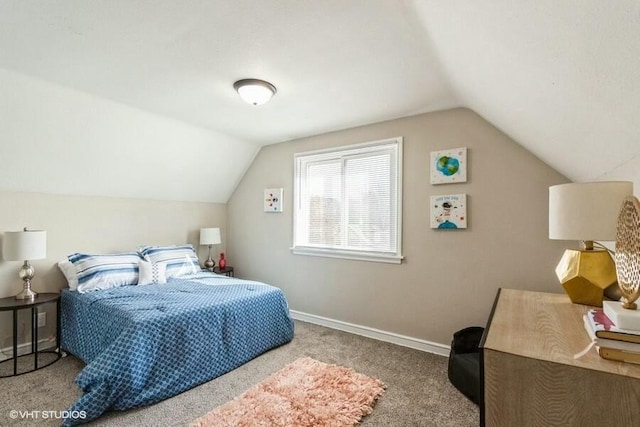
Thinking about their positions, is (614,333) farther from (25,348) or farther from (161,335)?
(25,348)

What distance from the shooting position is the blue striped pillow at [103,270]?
282cm

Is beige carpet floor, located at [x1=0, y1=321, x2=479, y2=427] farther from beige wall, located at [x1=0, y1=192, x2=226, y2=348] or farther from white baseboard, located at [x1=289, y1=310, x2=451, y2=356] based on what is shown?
beige wall, located at [x1=0, y1=192, x2=226, y2=348]

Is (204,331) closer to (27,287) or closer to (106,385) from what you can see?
(106,385)

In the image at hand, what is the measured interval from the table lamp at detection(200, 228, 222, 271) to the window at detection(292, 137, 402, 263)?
1154 mm

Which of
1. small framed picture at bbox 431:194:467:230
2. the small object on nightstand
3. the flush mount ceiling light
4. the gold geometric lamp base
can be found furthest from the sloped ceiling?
the small object on nightstand

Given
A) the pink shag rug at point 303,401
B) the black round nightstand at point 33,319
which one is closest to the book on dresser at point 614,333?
the pink shag rug at point 303,401

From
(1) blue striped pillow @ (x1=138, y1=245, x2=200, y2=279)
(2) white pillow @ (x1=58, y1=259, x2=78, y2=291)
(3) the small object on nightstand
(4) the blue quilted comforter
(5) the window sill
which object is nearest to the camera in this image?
(4) the blue quilted comforter

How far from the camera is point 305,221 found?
382 centimetres

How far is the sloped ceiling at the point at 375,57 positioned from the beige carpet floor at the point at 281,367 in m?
1.74

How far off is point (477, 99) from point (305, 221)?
89.7 inches

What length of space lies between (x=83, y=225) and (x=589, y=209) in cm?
413

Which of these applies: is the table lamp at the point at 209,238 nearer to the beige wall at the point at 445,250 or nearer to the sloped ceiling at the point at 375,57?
the beige wall at the point at 445,250

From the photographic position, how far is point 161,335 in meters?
2.14

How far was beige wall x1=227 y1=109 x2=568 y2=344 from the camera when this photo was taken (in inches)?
96.0
